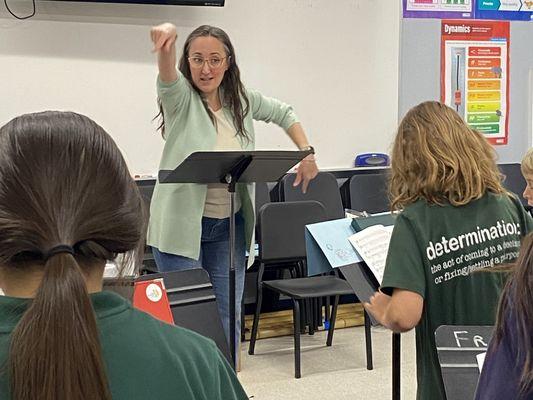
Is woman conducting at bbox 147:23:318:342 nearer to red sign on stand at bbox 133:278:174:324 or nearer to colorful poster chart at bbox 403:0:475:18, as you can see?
red sign on stand at bbox 133:278:174:324

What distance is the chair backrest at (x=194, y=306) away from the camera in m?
1.77

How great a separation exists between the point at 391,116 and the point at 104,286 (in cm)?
432

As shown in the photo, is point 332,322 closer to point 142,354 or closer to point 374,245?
point 374,245

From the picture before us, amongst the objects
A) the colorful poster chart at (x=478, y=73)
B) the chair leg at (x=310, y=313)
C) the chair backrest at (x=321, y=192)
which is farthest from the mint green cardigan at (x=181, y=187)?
the colorful poster chart at (x=478, y=73)

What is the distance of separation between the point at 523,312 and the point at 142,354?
0.48 m

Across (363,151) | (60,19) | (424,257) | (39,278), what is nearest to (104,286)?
(39,278)

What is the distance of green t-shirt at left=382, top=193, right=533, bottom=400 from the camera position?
72.5 inches

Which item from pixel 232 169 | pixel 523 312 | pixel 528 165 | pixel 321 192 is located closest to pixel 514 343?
pixel 523 312

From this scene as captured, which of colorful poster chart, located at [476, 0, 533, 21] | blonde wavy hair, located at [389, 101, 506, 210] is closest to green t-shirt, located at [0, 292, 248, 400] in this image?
blonde wavy hair, located at [389, 101, 506, 210]

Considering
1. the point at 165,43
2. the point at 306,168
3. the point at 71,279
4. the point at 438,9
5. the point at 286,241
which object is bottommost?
the point at 286,241

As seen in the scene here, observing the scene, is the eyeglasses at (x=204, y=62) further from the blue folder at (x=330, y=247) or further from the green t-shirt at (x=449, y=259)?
the green t-shirt at (x=449, y=259)

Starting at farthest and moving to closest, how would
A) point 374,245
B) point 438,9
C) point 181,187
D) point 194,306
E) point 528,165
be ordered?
point 438,9
point 528,165
point 181,187
point 374,245
point 194,306

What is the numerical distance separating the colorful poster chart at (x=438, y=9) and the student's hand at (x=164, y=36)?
2942mm

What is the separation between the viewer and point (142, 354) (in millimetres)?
844
